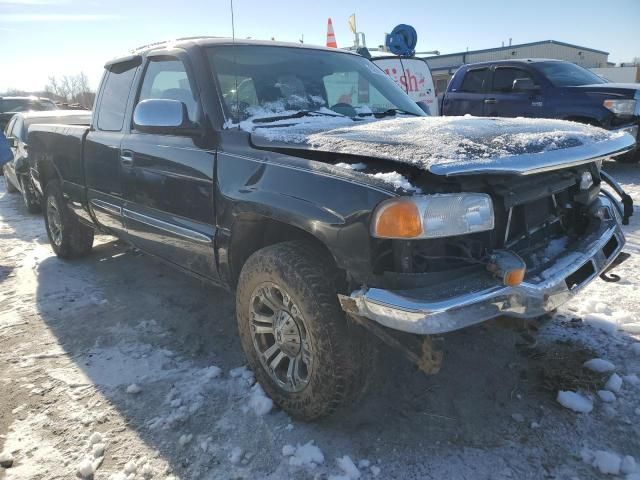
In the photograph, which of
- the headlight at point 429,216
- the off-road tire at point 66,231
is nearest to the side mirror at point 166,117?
the headlight at point 429,216

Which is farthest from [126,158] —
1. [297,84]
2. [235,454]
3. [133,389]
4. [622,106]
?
[622,106]

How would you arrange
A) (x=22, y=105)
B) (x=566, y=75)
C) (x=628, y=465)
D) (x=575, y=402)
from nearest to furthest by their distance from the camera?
(x=628, y=465), (x=575, y=402), (x=566, y=75), (x=22, y=105)

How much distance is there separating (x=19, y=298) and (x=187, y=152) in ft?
8.01

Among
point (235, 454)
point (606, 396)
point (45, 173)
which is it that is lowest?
point (235, 454)

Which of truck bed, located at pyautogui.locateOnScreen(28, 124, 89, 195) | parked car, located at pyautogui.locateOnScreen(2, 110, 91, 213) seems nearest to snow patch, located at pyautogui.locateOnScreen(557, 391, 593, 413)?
truck bed, located at pyautogui.locateOnScreen(28, 124, 89, 195)

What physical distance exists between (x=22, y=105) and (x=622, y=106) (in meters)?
14.0

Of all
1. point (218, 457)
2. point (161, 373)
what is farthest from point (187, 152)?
point (218, 457)

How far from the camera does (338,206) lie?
6.59ft

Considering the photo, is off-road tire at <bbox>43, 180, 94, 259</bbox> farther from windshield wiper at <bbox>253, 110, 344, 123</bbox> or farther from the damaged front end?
the damaged front end

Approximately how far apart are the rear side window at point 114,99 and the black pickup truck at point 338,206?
102mm

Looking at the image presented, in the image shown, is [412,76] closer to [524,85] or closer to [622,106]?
[524,85]

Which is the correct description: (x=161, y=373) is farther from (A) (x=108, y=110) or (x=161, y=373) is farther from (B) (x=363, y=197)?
(A) (x=108, y=110)

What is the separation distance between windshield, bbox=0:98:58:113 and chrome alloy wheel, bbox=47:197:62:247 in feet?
32.0

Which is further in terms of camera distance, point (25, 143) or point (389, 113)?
point (25, 143)
